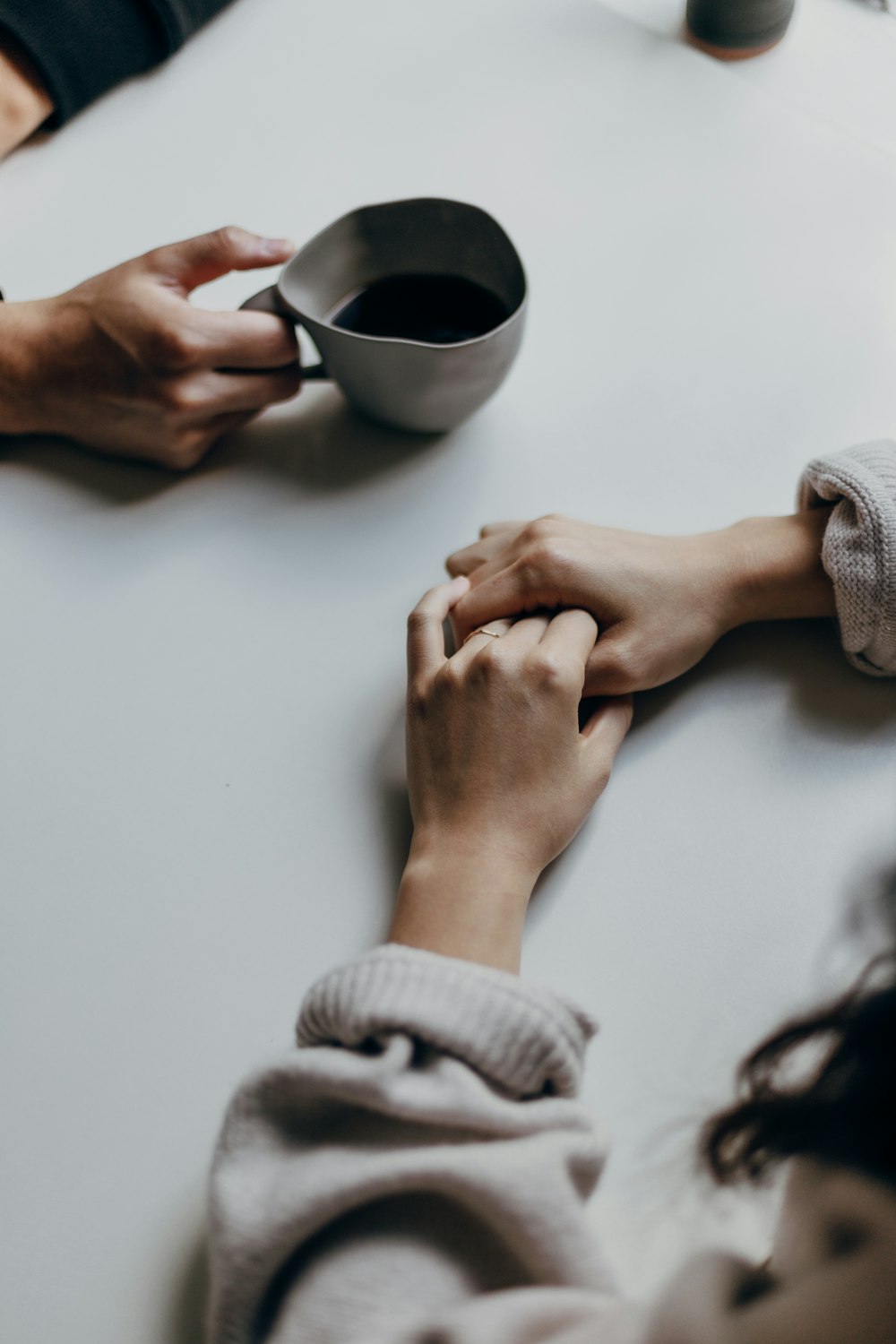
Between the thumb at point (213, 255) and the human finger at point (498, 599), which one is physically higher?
the thumb at point (213, 255)

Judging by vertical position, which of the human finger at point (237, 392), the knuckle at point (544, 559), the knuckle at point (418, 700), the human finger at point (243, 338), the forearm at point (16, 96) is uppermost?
the forearm at point (16, 96)

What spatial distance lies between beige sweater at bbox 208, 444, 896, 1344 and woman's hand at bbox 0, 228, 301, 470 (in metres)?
0.41

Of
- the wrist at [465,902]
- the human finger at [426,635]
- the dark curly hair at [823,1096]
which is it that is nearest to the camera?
the dark curly hair at [823,1096]

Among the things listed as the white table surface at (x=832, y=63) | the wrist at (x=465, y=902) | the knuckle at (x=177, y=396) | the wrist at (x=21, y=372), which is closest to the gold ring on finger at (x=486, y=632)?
the wrist at (x=465, y=902)

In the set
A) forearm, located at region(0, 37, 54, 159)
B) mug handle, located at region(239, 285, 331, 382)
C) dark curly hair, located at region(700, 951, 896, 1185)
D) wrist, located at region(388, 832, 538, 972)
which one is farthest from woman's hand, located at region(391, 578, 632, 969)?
forearm, located at region(0, 37, 54, 159)

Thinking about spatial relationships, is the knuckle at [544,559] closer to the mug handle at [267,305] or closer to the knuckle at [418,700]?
the knuckle at [418,700]

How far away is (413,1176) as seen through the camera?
37 centimetres

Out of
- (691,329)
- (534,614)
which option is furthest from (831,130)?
(534,614)

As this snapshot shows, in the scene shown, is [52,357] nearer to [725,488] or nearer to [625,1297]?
[725,488]

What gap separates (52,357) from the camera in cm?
68

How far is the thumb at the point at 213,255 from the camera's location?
2.22ft

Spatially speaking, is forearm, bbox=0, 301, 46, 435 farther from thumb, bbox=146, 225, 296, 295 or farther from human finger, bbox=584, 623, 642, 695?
human finger, bbox=584, 623, 642, 695

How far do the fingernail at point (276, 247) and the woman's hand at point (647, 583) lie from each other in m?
0.26

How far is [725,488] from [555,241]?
252 millimetres
